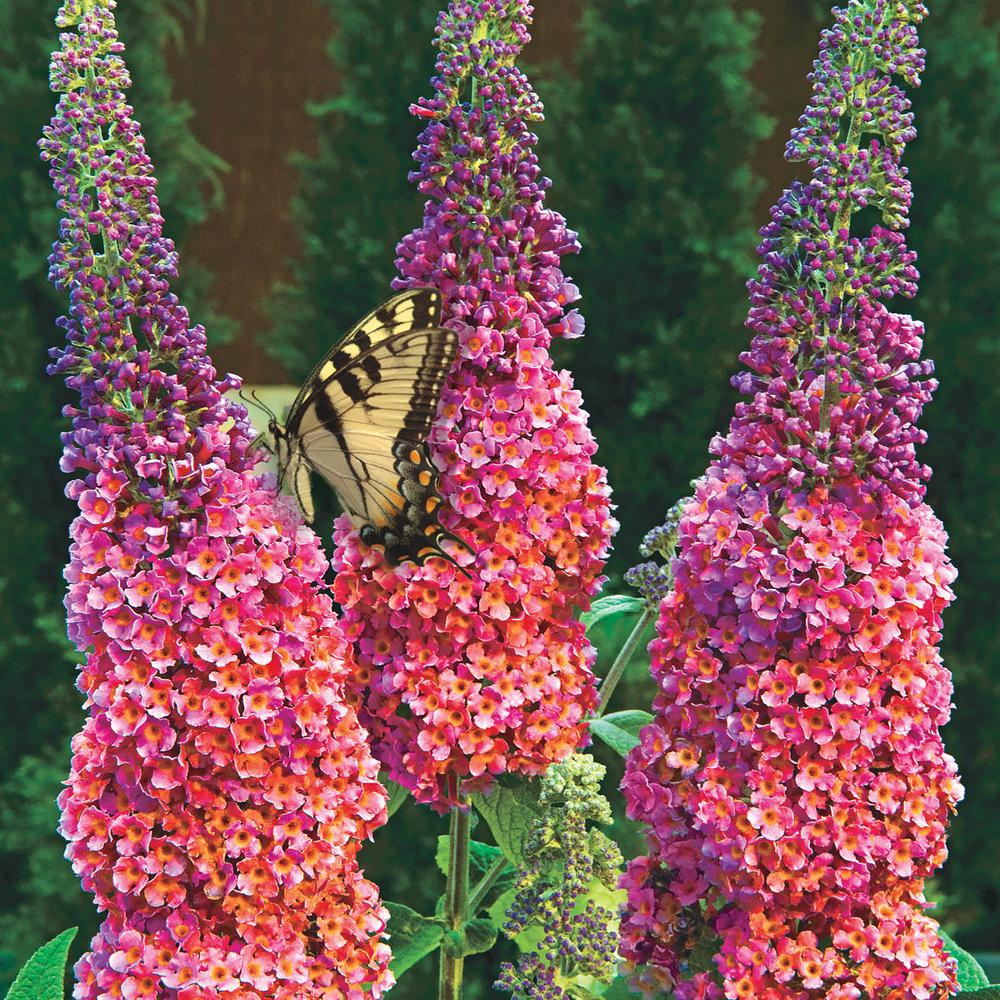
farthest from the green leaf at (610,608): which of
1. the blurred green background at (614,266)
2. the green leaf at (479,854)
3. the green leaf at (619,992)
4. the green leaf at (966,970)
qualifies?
the blurred green background at (614,266)

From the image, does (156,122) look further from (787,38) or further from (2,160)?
(787,38)

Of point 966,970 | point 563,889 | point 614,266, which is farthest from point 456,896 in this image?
point 614,266

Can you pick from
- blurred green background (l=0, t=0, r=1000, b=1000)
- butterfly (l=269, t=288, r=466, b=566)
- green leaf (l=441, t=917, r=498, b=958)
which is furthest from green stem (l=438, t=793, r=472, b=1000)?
blurred green background (l=0, t=0, r=1000, b=1000)

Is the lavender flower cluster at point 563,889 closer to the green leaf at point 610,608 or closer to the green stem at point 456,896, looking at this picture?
the green stem at point 456,896

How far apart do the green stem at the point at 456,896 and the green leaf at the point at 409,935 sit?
3cm

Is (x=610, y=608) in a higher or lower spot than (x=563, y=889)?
higher

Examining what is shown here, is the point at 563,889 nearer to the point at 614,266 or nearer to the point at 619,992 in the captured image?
the point at 619,992

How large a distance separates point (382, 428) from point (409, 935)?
911 mm

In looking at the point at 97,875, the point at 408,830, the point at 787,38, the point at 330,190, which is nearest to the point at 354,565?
the point at 97,875

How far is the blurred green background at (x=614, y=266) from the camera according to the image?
228 inches

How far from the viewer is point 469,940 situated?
240 centimetres

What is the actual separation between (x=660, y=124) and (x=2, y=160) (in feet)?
9.46

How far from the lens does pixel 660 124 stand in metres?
6.00

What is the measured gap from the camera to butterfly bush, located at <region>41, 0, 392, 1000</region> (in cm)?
187
